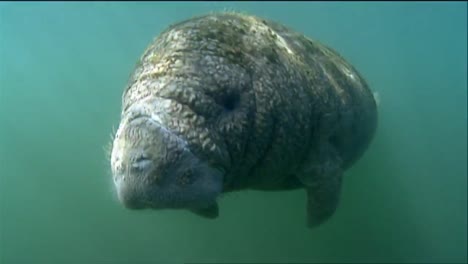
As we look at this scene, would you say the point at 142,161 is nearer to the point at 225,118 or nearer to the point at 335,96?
the point at 225,118

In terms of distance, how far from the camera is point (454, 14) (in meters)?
39.6

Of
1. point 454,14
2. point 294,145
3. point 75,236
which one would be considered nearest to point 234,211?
point 75,236

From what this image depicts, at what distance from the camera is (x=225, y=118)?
379cm

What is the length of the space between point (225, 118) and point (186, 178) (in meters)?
0.60

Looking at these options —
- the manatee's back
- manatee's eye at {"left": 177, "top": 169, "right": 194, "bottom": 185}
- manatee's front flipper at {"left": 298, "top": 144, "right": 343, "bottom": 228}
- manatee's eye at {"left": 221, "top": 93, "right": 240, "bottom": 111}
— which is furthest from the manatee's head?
manatee's front flipper at {"left": 298, "top": 144, "right": 343, "bottom": 228}

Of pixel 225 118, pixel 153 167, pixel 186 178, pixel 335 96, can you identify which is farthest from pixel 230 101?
pixel 335 96

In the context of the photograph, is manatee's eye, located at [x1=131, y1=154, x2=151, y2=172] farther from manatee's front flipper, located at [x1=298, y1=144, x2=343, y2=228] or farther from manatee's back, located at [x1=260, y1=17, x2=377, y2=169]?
manatee's front flipper, located at [x1=298, y1=144, x2=343, y2=228]

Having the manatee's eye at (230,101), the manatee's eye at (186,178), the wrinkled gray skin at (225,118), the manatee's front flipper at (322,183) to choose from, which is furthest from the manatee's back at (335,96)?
the manatee's eye at (186,178)

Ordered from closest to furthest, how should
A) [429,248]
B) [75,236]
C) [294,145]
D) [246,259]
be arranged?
[294,145], [246,259], [429,248], [75,236]

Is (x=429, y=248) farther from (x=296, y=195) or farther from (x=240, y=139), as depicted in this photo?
(x=240, y=139)

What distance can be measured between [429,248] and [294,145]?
7651 millimetres

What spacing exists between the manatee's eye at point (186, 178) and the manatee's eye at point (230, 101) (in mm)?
636

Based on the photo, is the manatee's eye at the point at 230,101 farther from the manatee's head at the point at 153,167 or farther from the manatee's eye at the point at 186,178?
the manatee's eye at the point at 186,178

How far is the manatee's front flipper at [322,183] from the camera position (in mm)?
5320
